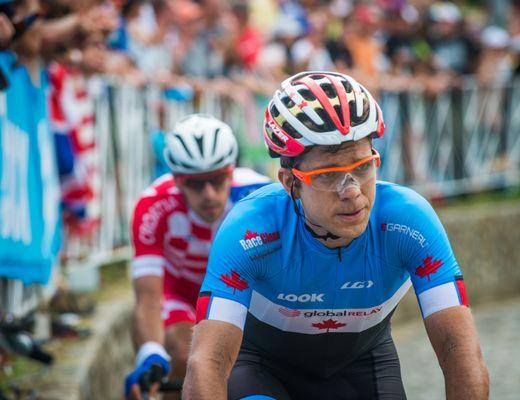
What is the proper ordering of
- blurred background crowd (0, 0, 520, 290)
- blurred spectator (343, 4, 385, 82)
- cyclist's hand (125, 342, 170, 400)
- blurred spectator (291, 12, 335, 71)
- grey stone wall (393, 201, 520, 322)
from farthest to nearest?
blurred spectator (343, 4, 385, 82), grey stone wall (393, 201, 520, 322), blurred spectator (291, 12, 335, 71), blurred background crowd (0, 0, 520, 290), cyclist's hand (125, 342, 170, 400)

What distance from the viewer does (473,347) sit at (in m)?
3.75

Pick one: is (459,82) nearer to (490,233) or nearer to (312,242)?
(490,233)

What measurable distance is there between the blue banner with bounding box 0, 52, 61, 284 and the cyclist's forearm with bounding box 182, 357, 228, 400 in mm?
2386

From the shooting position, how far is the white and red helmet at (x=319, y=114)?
3.89 meters

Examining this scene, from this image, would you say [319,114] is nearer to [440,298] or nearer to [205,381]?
[440,298]

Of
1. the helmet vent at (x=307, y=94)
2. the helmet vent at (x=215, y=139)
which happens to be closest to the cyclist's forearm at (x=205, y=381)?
the helmet vent at (x=307, y=94)

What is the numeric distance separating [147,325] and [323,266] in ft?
6.00

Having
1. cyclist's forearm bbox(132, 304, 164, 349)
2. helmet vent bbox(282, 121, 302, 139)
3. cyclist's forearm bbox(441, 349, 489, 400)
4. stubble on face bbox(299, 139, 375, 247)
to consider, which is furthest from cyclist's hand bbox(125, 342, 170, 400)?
cyclist's forearm bbox(441, 349, 489, 400)

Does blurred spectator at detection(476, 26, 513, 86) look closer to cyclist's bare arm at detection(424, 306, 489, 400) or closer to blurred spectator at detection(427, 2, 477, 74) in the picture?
blurred spectator at detection(427, 2, 477, 74)

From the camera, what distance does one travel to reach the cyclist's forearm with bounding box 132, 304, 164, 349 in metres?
5.59

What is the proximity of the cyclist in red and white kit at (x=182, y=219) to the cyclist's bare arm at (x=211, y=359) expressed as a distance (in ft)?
5.95

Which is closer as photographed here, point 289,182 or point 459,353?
point 459,353

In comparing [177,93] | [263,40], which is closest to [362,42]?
[263,40]

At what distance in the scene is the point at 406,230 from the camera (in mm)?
3961
